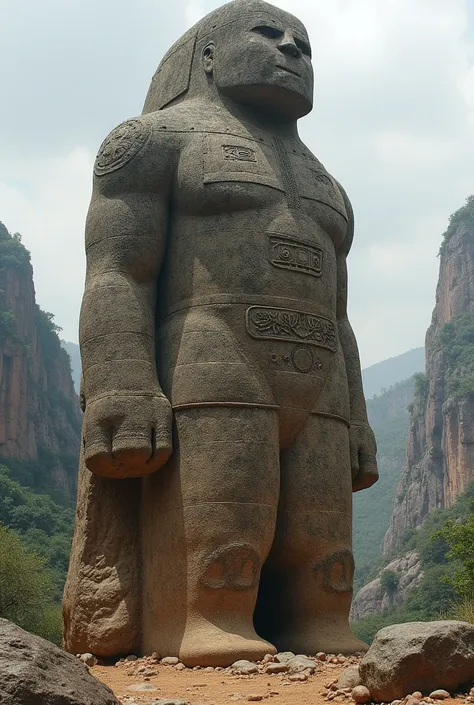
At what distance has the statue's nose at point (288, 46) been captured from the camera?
7219mm

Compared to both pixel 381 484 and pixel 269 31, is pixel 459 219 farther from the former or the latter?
pixel 269 31

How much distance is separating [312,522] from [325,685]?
1593mm

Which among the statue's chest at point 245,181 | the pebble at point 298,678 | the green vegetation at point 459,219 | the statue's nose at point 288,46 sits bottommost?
the pebble at point 298,678

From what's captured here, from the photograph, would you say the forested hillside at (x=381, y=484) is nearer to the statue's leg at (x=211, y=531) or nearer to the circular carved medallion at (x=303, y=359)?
the circular carved medallion at (x=303, y=359)

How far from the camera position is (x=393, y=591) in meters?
64.5

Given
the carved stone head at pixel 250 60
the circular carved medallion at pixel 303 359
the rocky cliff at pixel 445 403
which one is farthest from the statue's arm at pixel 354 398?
the rocky cliff at pixel 445 403

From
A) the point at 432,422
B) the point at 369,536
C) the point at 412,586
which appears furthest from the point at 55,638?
the point at 369,536

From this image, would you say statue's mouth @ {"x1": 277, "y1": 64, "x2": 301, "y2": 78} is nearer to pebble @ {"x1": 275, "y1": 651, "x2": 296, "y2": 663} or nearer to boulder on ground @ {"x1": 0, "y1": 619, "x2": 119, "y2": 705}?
pebble @ {"x1": 275, "y1": 651, "x2": 296, "y2": 663}

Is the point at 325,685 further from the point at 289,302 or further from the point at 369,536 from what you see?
the point at 369,536

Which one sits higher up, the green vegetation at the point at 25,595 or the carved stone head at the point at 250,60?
the carved stone head at the point at 250,60

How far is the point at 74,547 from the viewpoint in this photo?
278 inches

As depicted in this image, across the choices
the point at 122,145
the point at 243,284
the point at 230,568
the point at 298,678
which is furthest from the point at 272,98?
the point at 298,678

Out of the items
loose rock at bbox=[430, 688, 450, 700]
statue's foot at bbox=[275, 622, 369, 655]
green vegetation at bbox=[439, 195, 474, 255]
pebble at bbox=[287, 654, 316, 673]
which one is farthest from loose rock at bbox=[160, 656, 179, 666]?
green vegetation at bbox=[439, 195, 474, 255]

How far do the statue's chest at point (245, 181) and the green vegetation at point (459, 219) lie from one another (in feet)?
294
